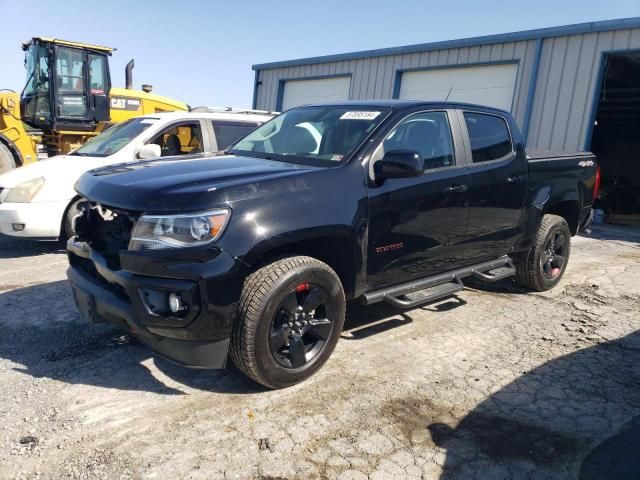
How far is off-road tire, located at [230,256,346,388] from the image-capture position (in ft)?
9.61

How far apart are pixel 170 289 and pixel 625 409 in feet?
9.13

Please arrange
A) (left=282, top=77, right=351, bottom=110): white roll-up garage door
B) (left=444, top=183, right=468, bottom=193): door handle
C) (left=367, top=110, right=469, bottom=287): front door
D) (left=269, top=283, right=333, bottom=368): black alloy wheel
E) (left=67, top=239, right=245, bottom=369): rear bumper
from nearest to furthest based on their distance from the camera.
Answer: (left=67, top=239, right=245, bottom=369): rear bumper < (left=269, top=283, right=333, bottom=368): black alloy wheel < (left=367, top=110, right=469, bottom=287): front door < (left=444, top=183, right=468, bottom=193): door handle < (left=282, top=77, right=351, bottom=110): white roll-up garage door

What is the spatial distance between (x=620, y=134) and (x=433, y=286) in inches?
801

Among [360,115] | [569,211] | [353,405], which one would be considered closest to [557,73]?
[569,211]

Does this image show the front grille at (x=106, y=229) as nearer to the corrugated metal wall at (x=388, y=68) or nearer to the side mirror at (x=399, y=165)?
the side mirror at (x=399, y=165)

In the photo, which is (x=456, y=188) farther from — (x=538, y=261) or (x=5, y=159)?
(x=5, y=159)

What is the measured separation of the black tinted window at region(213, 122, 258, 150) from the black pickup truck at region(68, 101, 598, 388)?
9.01 ft

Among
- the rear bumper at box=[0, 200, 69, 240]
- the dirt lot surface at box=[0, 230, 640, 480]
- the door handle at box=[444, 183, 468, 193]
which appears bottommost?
the dirt lot surface at box=[0, 230, 640, 480]

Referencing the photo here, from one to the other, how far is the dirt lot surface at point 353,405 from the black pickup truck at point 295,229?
362 mm

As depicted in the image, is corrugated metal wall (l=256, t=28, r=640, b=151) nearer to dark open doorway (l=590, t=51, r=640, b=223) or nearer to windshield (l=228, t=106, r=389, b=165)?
dark open doorway (l=590, t=51, r=640, b=223)

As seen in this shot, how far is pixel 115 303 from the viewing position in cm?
302

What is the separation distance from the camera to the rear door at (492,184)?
433 cm

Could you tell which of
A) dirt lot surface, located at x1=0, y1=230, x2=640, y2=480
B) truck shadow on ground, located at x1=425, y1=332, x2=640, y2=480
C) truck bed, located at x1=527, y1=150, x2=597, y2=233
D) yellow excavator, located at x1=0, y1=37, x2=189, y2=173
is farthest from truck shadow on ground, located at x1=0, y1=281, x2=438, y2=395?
yellow excavator, located at x1=0, y1=37, x2=189, y2=173

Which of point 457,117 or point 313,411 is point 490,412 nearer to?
point 313,411
